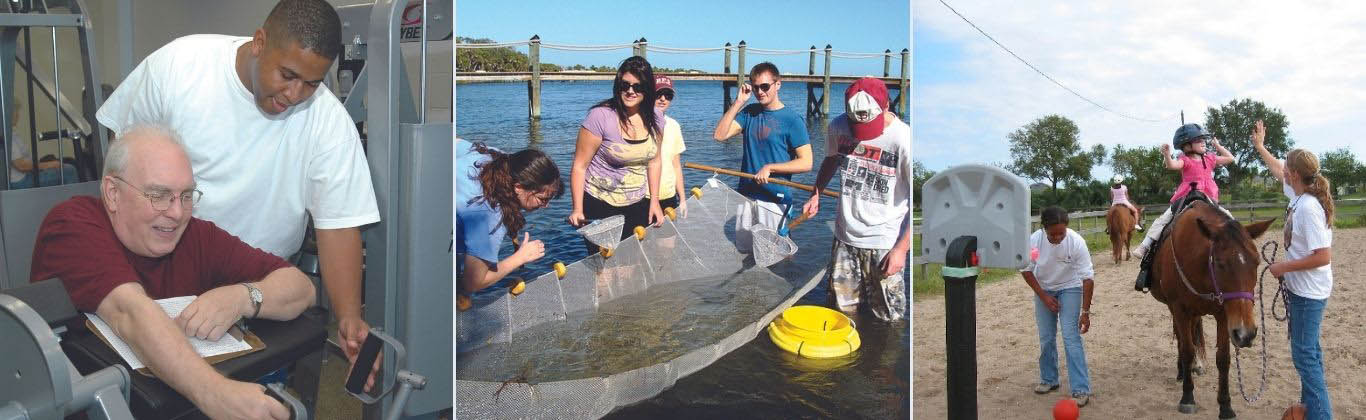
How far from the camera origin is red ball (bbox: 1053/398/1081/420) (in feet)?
12.9

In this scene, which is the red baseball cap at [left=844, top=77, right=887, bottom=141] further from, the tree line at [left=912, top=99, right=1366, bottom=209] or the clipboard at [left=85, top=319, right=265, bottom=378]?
the clipboard at [left=85, top=319, right=265, bottom=378]

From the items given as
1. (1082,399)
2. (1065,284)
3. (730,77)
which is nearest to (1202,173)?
(1065,284)

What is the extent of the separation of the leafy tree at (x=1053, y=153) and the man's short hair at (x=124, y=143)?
3282 mm

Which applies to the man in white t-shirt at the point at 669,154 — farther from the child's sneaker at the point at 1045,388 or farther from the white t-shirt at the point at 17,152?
the child's sneaker at the point at 1045,388

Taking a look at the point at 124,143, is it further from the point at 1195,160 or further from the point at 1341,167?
the point at 1341,167

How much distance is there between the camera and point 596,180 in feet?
9.43

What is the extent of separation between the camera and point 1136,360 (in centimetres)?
441

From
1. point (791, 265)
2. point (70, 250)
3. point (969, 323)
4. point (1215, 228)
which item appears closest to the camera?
point (70, 250)

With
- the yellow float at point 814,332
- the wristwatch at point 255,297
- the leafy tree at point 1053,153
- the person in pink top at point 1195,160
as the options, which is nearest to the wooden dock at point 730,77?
the yellow float at point 814,332

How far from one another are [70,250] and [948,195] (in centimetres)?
200

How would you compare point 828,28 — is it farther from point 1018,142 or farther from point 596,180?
point 1018,142

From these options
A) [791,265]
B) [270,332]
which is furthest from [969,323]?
[270,332]

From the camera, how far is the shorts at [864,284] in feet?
10.6

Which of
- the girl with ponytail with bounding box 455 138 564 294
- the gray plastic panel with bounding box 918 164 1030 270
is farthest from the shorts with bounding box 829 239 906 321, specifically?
the girl with ponytail with bounding box 455 138 564 294
